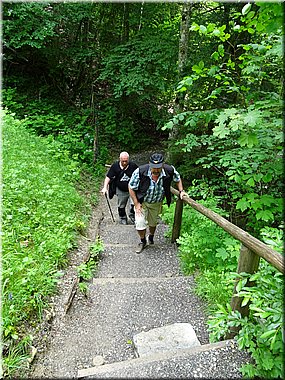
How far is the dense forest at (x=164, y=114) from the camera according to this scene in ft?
9.93

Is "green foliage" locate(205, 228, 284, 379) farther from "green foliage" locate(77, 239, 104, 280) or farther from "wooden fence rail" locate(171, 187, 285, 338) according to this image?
"green foliage" locate(77, 239, 104, 280)

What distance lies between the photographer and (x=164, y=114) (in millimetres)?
12859

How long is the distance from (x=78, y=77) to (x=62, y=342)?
43.7 feet

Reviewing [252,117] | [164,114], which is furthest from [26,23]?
[252,117]

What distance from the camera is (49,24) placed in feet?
33.3

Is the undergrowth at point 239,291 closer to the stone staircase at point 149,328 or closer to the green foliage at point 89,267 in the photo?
the stone staircase at point 149,328

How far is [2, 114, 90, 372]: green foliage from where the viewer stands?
10.2ft

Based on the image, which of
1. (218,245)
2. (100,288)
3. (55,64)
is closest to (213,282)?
→ (218,245)

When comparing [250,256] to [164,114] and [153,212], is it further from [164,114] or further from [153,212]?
[164,114]

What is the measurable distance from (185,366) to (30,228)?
304 centimetres

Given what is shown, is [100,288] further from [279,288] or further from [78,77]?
[78,77]

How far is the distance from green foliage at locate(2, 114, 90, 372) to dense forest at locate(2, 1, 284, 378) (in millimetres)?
29

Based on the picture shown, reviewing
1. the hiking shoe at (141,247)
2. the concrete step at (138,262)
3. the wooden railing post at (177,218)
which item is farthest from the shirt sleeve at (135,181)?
the concrete step at (138,262)

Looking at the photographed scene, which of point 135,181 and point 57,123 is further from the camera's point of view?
point 57,123
